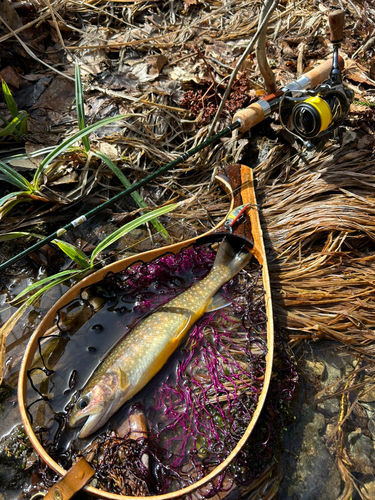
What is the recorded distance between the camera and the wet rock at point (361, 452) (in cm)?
267

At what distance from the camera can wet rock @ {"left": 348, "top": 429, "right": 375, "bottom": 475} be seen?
2.67 metres

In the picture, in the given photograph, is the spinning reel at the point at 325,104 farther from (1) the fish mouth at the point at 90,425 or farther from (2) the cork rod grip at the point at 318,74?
(1) the fish mouth at the point at 90,425

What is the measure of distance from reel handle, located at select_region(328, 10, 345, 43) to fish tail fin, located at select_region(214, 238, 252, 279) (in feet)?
7.51

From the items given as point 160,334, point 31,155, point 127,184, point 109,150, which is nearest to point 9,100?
point 31,155

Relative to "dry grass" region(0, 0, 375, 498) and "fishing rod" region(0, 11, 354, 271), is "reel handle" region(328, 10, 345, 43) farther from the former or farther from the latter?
"dry grass" region(0, 0, 375, 498)

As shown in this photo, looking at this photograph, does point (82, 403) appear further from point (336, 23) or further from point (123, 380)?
point (336, 23)

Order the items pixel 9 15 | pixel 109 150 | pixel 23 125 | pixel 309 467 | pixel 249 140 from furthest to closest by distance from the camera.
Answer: pixel 9 15, pixel 249 140, pixel 109 150, pixel 23 125, pixel 309 467

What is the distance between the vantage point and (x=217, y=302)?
3297 mm

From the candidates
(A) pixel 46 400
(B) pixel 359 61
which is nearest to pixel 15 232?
(A) pixel 46 400

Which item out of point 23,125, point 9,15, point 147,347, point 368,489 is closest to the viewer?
point 368,489

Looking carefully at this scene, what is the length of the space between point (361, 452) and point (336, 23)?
3.75m

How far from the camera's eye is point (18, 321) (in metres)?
3.39

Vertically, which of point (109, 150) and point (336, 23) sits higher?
point (109, 150)

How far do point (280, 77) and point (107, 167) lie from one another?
9.07 ft
